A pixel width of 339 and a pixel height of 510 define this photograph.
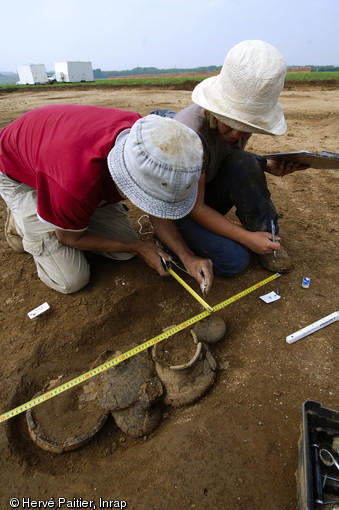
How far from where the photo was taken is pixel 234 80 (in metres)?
1.66

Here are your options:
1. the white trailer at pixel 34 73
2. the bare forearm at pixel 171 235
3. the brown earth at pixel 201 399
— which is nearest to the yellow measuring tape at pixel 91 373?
the brown earth at pixel 201 399

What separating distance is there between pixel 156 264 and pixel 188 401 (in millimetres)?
900

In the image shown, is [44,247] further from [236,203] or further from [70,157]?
[236,203]

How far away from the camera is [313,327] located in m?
2.02

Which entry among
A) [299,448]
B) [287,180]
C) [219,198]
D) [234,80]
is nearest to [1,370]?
[299,448]

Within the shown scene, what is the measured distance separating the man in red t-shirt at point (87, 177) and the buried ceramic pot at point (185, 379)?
532 millimetres

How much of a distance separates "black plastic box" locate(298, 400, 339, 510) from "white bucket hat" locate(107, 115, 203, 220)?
3.64 feet

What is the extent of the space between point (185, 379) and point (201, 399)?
0.50 feet

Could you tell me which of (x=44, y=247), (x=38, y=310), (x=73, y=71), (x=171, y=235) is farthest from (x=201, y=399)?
(x=73, y=71)

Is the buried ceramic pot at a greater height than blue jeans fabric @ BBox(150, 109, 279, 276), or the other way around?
blue jeans fabric @ BBox(150, 109, 279, 276)

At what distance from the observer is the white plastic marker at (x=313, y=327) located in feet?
6.47

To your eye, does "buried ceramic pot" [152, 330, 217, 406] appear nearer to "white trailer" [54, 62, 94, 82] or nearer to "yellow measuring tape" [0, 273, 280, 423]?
"yellow measuring tape" [0, 273, 280, 423]

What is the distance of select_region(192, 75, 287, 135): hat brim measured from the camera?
171 centimetres

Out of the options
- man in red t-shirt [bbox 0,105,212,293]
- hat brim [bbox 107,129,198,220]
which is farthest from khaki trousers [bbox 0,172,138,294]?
hat brim [bbox 107,129,198,220]
